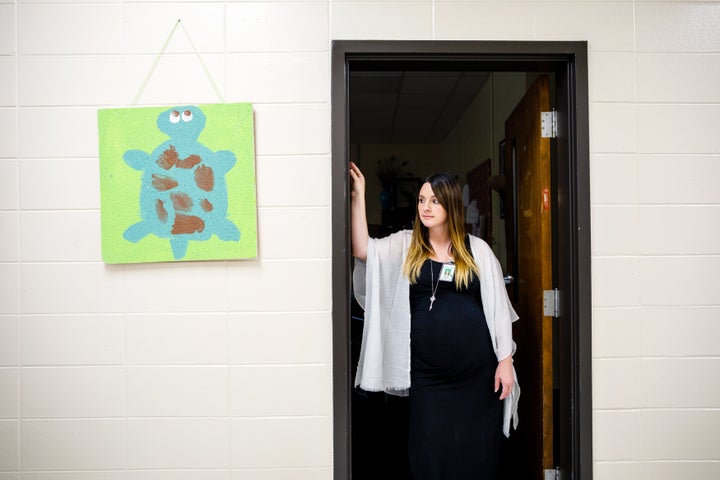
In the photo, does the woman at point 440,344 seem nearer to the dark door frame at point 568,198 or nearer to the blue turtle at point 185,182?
the dark door frame at point 568,198

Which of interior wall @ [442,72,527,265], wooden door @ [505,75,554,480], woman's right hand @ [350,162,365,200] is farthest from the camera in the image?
interior wall @ [442,72,527,265]

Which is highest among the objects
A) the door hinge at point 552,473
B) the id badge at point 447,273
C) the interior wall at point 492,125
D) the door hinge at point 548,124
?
the interior wall at point 492,125

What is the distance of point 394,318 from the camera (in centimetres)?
215

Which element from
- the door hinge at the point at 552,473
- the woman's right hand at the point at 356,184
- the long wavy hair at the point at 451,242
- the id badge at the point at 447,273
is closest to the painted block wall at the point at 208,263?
the woman's right hand at the point at 356,184

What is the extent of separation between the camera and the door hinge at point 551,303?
6.97 feet

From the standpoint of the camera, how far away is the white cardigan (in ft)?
6.94

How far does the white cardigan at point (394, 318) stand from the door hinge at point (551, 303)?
153 millimetres

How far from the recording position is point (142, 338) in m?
1.94

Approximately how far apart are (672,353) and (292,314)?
5.03 ft

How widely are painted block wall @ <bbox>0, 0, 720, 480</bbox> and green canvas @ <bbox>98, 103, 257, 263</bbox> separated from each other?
59mm

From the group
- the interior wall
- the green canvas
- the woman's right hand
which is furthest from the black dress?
the interior wall

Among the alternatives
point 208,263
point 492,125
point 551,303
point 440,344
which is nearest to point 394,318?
point 440,344

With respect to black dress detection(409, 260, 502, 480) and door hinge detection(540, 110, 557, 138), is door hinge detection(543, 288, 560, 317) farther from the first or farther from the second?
door hinge detection(540, 110, 557, 138)

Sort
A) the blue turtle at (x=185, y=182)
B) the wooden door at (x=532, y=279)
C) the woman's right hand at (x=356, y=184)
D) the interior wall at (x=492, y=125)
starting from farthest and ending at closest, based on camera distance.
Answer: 1. the interior wall at (x=492, y=125)
2. the wooden door at (x=532, y=279)
3. the woman's right hand at (x=356, y=184)
4. the blue turtle at (x=185, y=182)
